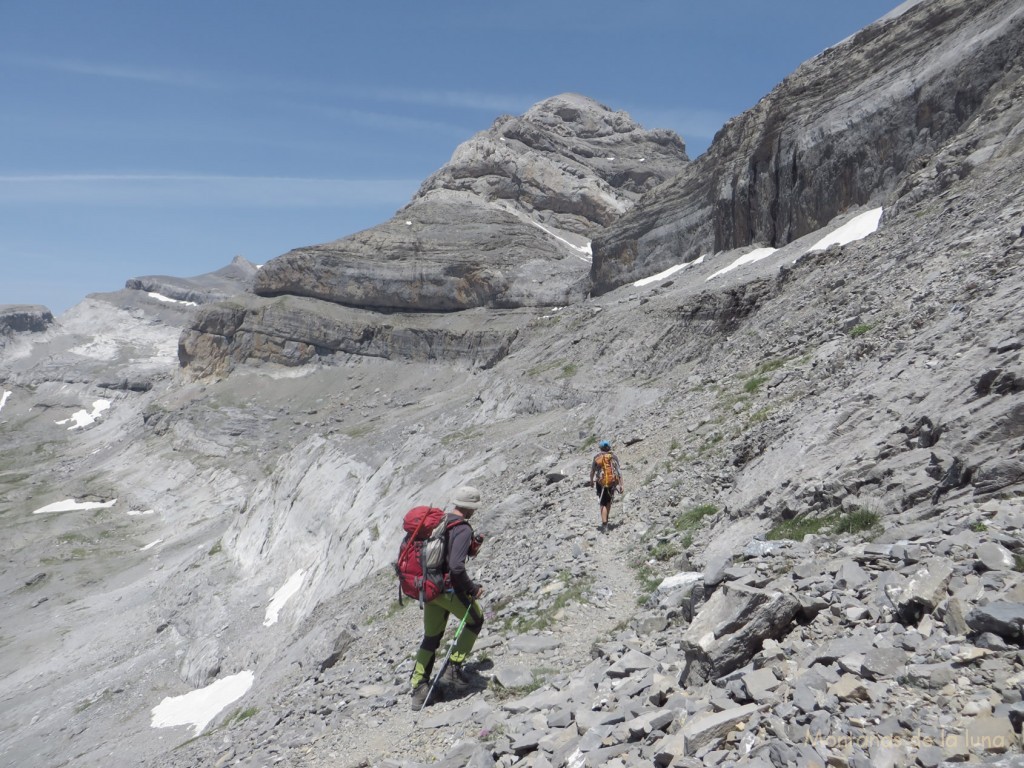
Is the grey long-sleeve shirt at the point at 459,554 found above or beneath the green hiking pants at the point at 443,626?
above

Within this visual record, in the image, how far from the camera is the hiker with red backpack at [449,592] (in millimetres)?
9375

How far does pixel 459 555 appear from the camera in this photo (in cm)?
934

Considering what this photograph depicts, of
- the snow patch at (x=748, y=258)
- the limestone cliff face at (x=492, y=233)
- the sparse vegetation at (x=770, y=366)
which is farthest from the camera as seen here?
the limestone cliff face at (x=492, y=233)

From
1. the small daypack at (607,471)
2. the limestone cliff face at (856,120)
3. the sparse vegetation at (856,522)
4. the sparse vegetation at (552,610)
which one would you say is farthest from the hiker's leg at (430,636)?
the limestone cliff face at (856,120)

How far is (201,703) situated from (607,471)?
1930 cm

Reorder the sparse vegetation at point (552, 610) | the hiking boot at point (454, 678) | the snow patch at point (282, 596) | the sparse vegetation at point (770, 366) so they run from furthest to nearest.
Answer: the snow patch at point (282, 596) < the sparse vegetation at point (770, 366) < the sparse vegetation at point (552, 610) < the hiking boot at point (454, 678)

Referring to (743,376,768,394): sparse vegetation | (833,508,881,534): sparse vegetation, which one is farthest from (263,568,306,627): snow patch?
(833,508,881,534): sparse vegetation

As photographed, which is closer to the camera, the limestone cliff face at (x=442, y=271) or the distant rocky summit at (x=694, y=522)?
the distant rocky summit at (x=694, y=522)

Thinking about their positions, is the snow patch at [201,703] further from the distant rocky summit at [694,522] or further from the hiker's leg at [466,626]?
the hiker's leg at [466,626]

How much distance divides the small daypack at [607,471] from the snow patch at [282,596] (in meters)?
20.6

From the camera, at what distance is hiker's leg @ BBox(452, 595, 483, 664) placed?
959cm

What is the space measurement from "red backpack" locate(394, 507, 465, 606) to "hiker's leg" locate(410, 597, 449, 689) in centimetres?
18

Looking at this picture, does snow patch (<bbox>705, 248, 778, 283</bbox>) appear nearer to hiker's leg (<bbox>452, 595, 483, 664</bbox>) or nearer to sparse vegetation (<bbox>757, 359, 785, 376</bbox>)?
sparse vegetation (<bbox>757, 359, 785, 376</bbox>)

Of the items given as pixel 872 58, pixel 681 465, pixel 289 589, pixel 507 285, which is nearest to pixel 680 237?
pixel 872 58
